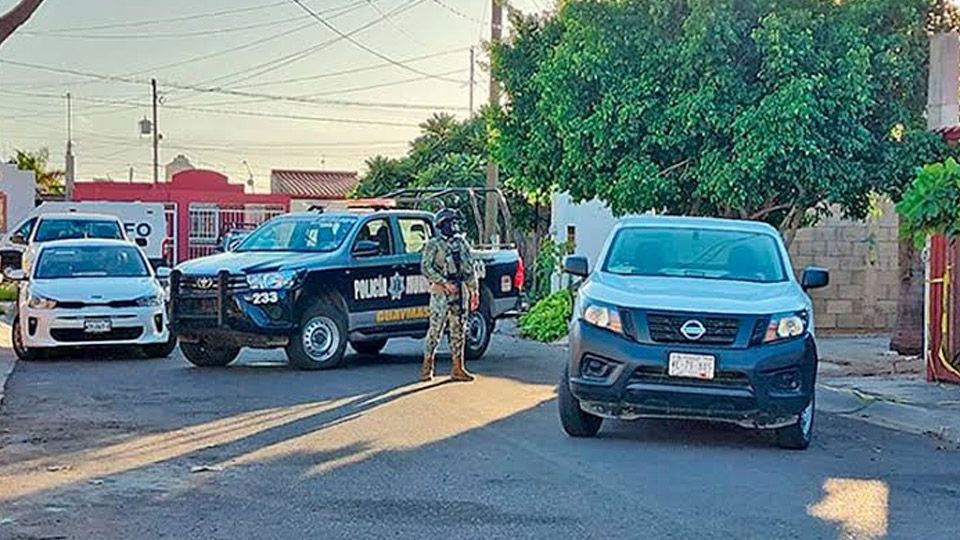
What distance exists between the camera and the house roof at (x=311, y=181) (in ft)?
229

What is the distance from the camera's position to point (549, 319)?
74.4 ft

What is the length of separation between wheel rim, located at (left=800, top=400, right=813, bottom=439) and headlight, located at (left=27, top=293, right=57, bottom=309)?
979 centimetres

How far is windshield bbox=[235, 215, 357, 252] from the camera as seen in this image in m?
16.6

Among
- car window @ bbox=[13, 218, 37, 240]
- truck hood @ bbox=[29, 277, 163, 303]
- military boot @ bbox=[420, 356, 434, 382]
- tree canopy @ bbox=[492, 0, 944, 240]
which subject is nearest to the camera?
military boot @ bbox=[420, 356, 434, 382]

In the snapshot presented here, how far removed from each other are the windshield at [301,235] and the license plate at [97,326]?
1.83m

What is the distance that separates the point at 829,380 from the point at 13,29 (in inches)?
406

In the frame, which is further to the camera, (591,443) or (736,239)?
(736,239)

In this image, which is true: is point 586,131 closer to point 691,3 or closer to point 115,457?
point 691,3

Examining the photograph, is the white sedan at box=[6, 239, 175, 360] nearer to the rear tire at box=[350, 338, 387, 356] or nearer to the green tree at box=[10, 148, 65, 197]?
the rear tire at box=[350, 338, 387, 356]

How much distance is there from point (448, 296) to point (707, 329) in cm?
495

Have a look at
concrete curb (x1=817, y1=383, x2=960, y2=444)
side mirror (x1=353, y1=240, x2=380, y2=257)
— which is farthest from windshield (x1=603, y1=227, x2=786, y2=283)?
side mirror (x1=353, y1=240, x2=380, y2=257)

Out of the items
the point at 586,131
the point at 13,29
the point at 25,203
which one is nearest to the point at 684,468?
the point at 13,29

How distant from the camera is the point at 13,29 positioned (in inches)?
364

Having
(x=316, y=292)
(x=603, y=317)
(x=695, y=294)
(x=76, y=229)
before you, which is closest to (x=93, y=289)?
(x=316, y=292)
